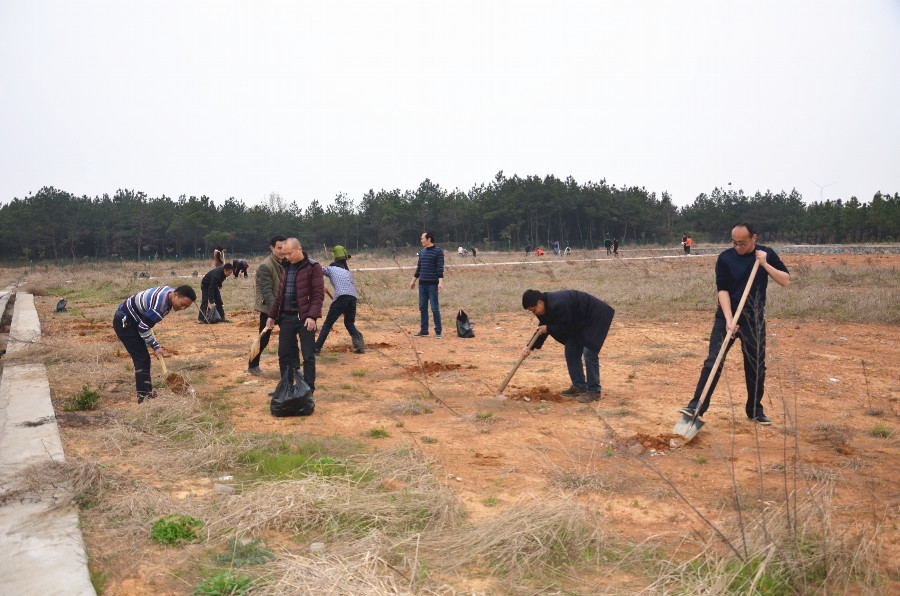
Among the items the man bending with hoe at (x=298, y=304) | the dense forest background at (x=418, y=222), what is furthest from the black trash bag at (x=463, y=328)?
the dense forest background at (x=418, y=222)

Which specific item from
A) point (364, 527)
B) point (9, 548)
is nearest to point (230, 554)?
point (364, 527)

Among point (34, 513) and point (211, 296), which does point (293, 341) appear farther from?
point (211, 296)

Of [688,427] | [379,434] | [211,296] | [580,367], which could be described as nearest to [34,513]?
[379,434]

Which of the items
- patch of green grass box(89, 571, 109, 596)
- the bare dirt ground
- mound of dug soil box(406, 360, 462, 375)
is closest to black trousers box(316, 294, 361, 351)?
the bare dirt ground

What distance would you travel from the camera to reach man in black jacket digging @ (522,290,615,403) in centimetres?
686

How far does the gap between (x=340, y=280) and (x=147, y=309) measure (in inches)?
130

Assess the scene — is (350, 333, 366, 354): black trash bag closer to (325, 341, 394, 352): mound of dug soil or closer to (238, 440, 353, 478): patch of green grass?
(325, 341, 394, 352): mound of dug soil

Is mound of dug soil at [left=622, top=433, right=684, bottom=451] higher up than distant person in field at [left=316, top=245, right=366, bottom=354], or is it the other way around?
distant person in field at [left=316, top=245, right=366, bottom=354]

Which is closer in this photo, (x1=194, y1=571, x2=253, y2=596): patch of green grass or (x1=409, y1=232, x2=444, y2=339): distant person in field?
(x1=194, y1=571, x2=253, y2=596): patch of green grass

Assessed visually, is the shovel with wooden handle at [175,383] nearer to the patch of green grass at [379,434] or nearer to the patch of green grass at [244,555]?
the patch of green grass at [379,434]

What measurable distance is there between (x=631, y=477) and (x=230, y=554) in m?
2.71

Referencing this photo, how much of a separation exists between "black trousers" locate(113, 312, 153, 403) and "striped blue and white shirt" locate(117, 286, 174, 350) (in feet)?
0.28

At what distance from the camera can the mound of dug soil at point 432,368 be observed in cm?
893

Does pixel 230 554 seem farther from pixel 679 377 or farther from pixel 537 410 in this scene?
pixel 679 377
